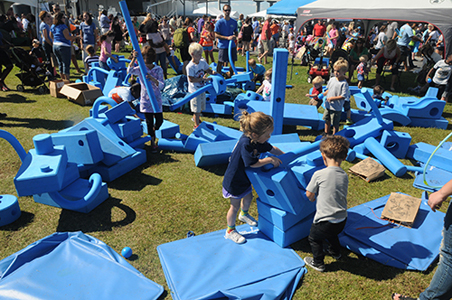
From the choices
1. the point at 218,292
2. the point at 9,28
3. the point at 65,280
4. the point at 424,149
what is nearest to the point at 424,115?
the point at 424,149

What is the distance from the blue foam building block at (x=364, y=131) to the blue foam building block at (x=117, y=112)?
3.68 m

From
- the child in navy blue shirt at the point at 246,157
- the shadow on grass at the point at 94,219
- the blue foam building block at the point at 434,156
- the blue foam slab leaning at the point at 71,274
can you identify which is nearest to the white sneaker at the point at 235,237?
the child in navy blue shirt at the point at 246,157

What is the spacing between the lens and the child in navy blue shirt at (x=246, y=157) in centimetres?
296

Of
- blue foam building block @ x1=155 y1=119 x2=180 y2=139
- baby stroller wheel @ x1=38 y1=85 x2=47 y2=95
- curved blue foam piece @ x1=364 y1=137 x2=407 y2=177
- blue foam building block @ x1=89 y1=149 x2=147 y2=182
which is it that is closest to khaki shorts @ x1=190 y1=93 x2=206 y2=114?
blue foam building block @ x1=155 y1=119 x2=180 y2=139

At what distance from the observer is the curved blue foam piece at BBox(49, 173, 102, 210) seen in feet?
11.1

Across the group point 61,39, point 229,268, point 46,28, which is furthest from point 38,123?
point 229,268

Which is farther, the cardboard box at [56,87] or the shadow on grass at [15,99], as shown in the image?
the cardboard box at [56,87]

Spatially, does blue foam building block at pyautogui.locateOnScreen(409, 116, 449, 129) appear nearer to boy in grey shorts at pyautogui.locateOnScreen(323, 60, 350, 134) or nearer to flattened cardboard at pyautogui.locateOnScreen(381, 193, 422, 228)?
boy in grey shorts at pyautogui.locateOnScreen(323, 60, 350, 134)

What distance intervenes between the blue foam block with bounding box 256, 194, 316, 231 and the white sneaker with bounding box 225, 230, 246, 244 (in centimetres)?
32

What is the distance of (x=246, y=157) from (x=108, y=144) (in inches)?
91.1

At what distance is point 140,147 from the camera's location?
536cm

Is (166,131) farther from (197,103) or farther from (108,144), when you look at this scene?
(108,144)

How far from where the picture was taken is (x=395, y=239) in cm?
324

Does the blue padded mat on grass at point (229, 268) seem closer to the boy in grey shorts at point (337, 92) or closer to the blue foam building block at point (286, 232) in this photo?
the blue foam building block at point (286, 232)
